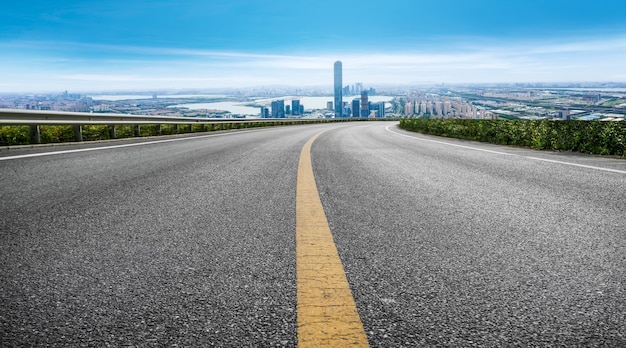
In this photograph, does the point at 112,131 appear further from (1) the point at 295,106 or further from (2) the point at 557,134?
(1) the point at 295,106

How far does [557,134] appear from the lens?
1180 centimetres

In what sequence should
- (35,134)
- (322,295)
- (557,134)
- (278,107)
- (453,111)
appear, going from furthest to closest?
(278,107) < (453,111) < (557,134) < (35,134) < (322,295)

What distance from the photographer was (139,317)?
5.25 feet

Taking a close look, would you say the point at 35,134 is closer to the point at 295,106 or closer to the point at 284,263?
the point at 284,263

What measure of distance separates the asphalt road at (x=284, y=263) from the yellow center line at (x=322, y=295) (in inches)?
1.7

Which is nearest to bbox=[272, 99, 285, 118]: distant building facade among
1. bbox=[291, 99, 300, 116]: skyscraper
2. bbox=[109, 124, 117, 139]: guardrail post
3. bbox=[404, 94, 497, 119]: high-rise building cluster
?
bbox=[291, 99, 300, 116]: skyscraper

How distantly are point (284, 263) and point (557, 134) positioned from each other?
1191cm

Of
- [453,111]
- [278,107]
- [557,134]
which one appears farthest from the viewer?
[278,107]

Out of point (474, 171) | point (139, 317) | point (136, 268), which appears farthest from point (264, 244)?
point (474, 171)

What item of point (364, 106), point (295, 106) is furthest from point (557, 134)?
point (364, 106)

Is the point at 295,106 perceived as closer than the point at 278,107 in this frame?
No

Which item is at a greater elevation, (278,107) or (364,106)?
(364,106)

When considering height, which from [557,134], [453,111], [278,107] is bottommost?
[557,134]

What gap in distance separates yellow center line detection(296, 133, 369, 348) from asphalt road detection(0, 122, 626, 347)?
4 cm
